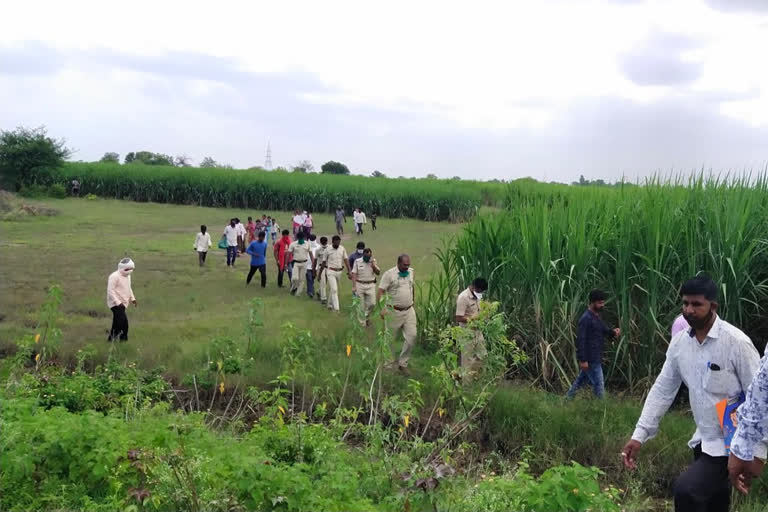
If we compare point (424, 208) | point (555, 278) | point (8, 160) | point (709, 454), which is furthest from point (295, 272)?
point (8, 160)

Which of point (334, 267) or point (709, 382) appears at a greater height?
point (709, 382)

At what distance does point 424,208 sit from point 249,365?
3400 centimetres

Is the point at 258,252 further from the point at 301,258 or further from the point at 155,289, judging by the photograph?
the point at 155,289

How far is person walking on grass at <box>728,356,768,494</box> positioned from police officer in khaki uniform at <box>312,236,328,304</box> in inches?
432

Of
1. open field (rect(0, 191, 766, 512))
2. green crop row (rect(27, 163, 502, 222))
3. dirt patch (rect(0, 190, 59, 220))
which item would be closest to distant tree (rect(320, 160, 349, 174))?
green crop row (rect(27, 163, 502, 222))

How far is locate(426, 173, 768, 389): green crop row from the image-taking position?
8.20m

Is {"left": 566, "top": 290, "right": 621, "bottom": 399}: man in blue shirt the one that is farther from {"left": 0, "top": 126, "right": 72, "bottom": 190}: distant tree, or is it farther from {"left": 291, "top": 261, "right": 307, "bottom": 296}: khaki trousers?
{"left": 0, "top": 126, "right": 72, "bottom": 190}: distant tree

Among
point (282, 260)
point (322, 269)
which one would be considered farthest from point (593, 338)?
point (282, 260)

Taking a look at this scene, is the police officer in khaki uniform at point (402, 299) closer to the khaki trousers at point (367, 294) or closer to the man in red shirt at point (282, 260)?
the khaki trousers at point (367, 294)

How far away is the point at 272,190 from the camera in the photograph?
1748 inches

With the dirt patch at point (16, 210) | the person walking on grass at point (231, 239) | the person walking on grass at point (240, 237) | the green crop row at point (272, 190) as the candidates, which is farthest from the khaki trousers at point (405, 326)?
the green crop row at point (272, 190)

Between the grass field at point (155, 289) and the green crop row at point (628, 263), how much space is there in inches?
115

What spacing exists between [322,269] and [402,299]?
15.4 feet

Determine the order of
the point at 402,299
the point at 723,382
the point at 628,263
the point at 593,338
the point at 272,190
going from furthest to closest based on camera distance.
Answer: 1. the point at 272,190
2. the point at 402,299
3. the point at 628,263
4. the point at 593,338
5. the point at 723,382
